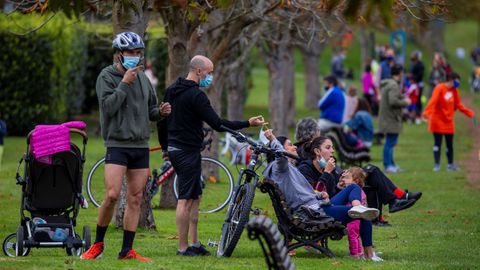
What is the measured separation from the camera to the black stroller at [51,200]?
11.0 m

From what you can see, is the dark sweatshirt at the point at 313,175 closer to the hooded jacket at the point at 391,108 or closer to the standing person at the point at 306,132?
the standing person at the point at 306,132

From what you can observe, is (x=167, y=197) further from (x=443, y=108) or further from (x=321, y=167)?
(x=443, y=108)

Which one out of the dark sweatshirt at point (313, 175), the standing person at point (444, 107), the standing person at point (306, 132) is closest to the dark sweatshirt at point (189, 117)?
the dark sweatshirt at point (313, 175)

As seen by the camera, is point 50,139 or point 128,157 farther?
point 50,139

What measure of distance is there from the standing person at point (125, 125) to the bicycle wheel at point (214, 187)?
6047mm

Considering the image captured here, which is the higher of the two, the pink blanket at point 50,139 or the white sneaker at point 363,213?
the pink blanket at point 50,139

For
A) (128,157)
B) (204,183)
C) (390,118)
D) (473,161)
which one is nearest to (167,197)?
(204,183)

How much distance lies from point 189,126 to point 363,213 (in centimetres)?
185

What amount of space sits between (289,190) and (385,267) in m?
1.35

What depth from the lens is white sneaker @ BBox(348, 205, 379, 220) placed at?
37.0 ft

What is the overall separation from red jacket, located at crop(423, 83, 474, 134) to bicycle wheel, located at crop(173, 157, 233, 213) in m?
4.75

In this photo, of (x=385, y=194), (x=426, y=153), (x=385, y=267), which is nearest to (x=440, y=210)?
(x=385, y=194)

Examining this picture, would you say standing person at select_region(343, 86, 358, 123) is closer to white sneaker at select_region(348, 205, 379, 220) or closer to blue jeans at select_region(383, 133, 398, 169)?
blue jeans at select_region(383, 133, 398, 169)

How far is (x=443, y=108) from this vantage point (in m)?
23.3
